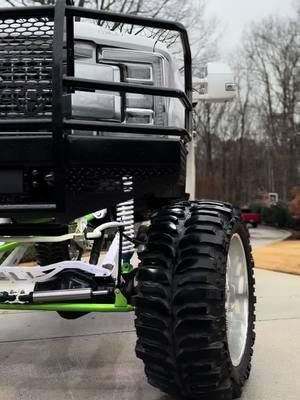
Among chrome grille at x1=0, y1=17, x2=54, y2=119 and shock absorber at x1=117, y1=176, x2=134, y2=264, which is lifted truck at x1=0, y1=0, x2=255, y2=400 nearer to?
chrome grille at x1=0, y1=17, x2=54, y2=119

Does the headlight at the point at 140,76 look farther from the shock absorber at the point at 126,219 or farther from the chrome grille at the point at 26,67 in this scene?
the shock absorber at the point at 126,219

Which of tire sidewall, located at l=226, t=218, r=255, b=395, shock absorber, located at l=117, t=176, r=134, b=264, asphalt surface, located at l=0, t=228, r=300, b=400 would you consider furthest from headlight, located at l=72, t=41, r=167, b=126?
asphalt surface, located at l=0, t=228, r=300, b=400

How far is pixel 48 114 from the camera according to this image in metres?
2.89

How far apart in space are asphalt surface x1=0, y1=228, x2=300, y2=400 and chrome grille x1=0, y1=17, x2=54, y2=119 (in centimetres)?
184

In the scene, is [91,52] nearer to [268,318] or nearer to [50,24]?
[50,24]

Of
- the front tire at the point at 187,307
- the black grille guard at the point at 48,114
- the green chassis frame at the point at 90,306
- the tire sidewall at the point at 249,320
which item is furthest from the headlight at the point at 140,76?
the green chassis frame at the point at 90,306

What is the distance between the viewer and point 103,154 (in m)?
2.90

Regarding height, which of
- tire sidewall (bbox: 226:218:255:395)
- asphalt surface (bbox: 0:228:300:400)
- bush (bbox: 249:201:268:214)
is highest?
tire sidewall (bbox: 226:218:255:395)

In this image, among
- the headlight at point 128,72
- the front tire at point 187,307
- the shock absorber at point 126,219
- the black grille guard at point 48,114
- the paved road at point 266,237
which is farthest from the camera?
the paved road at point 266,237

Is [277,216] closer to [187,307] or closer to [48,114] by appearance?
[187,307]

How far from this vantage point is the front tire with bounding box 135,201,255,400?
120 inches

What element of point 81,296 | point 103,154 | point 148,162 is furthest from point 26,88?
point 81,296

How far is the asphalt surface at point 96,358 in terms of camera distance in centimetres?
373

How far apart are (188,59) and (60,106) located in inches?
48.7
